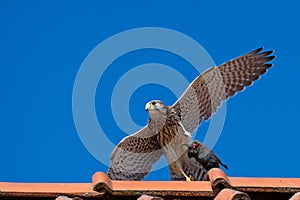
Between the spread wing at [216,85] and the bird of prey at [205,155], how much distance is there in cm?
187

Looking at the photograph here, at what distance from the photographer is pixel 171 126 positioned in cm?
768

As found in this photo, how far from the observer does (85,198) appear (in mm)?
3543

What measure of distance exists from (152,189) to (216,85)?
4.53 metres

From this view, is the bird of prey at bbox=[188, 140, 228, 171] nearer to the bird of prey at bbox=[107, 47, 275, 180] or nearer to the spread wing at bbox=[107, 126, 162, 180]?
the bird of prey at bbox=[107, 47, 275, 180]

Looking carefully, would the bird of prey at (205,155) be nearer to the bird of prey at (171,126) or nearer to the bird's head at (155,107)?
the bird of prey at (171,126)

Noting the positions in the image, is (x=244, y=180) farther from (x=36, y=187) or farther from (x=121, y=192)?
(x=36, y=187)

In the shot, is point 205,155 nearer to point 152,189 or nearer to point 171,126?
point 171,126

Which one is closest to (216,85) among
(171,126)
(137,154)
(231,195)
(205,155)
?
(171,126)

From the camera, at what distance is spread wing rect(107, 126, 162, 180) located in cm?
752

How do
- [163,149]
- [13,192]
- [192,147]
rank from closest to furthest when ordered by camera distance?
[13,192] → [192,147] → [163,149]

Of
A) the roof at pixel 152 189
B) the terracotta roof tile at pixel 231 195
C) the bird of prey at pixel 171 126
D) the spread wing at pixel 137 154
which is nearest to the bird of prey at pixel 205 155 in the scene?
the bird of prey at pixel 171 126

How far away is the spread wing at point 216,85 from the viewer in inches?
307

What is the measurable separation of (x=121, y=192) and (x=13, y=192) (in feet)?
1.62

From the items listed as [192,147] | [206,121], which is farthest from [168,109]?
[192,147]
